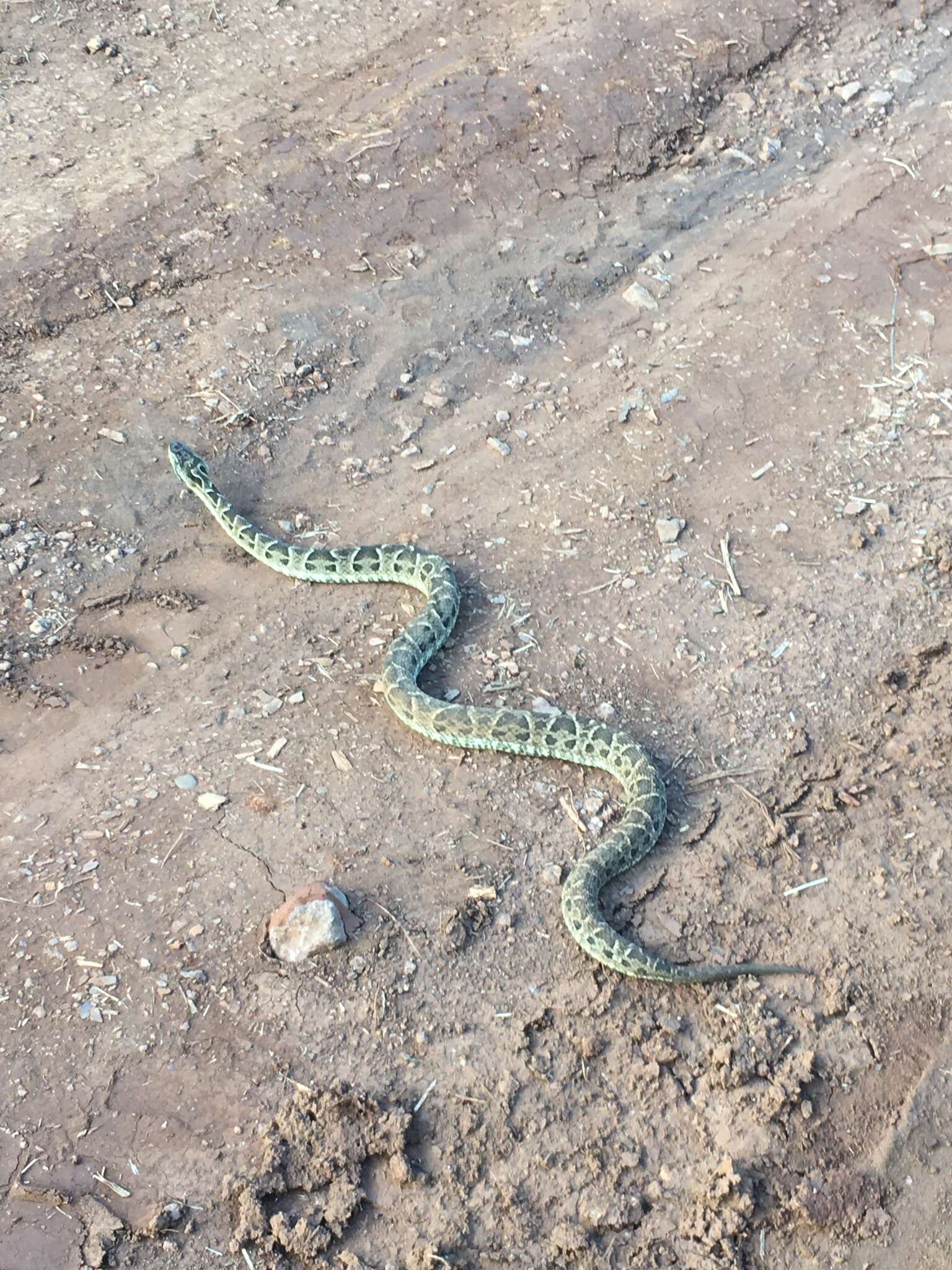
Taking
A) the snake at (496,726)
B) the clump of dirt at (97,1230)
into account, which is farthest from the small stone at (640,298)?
the clump of dirt at (97,1230)

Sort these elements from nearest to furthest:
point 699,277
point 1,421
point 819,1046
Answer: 1. point 819,1046
2. point 1,421
3. point 699,277

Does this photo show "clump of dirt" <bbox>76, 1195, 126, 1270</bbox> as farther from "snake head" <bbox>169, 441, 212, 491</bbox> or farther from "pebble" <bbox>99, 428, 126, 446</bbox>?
Answer: "pebble" <bbox>99, 428, 126, 446</bbox>

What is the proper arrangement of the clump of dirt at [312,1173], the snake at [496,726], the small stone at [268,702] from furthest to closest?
the small stone at [268,702] < the snake at [496,726] < the clump of dirt at [312,1173]

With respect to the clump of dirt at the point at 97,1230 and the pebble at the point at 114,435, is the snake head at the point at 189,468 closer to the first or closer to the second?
the pebble at the point at 114,435

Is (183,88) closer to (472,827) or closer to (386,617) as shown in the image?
(386,617)

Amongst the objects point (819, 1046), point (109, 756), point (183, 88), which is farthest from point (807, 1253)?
point (183, 88)
